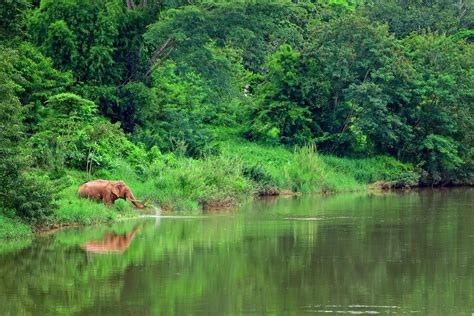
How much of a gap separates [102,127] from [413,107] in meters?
19.8

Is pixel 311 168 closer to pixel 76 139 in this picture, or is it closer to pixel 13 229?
pixel 76 139

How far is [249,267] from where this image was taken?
18.5m

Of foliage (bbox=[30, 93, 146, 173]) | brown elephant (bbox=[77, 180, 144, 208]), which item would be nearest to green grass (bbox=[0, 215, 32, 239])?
brown elephant (bbox=[77, 180, 144, 208])

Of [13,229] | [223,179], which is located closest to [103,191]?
[13,229]

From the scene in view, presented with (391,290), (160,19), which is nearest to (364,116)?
(160,19)

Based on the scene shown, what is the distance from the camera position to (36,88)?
33.2m

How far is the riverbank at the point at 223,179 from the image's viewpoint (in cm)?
2536

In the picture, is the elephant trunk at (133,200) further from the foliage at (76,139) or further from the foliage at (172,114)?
the foliage at (172,114)

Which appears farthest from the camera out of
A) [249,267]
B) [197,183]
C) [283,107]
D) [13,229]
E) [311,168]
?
[283,107]

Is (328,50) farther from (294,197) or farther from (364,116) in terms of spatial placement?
(294,197)

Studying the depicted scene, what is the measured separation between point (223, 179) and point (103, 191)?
6.28 metres

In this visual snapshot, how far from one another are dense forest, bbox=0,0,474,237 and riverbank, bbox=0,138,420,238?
0.22 ft

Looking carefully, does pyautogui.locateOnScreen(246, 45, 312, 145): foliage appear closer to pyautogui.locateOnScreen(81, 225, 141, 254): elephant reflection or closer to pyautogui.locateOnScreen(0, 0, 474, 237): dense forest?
pyautogui.locateOnScreen(0, 0, 474, 237): dense forest

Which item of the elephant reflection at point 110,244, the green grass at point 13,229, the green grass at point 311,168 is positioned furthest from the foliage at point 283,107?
the green grass at point 13,229
